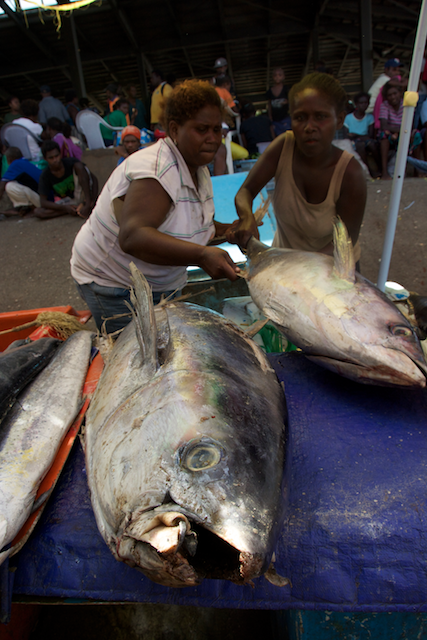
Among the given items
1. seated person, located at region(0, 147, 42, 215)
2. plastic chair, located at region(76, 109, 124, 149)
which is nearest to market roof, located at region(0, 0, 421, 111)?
plastic chair, located at region(76, 109, 124, 149)

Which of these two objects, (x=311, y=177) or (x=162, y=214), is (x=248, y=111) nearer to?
(x=311, y=177)

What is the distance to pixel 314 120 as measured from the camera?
1.98 meters

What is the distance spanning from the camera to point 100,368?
173 centimetres

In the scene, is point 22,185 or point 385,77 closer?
point 22,185

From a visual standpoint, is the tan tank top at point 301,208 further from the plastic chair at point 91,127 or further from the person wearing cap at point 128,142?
the plastic chair at point 91,127

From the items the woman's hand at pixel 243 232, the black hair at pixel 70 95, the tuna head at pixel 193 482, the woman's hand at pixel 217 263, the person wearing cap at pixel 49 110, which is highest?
the black hair at pixel 70 95

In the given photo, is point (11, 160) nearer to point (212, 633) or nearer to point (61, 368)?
point (61, 368)

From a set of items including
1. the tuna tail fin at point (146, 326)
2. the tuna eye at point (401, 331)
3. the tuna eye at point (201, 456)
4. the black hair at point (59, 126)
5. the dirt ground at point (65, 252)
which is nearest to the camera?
the tuna eye at point (201, 456)

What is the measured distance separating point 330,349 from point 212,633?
4.96 feet

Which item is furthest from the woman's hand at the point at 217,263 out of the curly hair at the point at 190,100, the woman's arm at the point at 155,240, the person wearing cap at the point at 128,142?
the person wearing cap at the point at 128,142

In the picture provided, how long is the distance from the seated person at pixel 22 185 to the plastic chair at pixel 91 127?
1.30m

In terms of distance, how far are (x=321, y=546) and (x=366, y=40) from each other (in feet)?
38.8

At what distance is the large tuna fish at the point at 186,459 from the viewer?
76cm

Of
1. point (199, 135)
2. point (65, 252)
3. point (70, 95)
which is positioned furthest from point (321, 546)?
point (70, 95)
